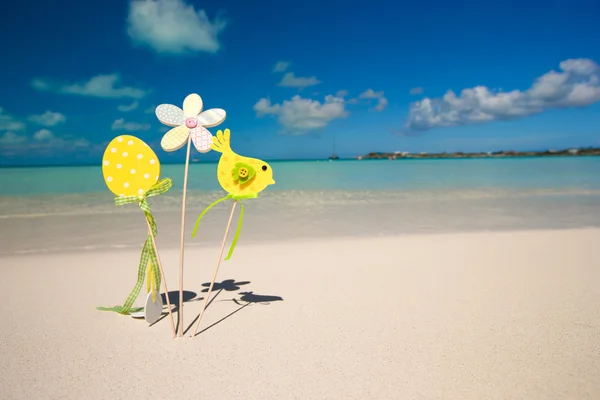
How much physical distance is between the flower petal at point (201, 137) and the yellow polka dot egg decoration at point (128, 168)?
28 cm

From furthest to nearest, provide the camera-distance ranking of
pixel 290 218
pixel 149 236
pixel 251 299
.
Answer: pixel 290 218 → pixel 251 299 → pixel 149 236

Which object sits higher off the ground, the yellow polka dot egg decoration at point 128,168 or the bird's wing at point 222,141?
the bird's wing at point 222,141

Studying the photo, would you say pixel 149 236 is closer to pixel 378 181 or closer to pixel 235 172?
pixel 235 172

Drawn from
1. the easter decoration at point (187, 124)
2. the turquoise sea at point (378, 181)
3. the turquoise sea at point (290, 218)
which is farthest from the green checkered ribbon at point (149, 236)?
the turquoise sea at point (378, 181)

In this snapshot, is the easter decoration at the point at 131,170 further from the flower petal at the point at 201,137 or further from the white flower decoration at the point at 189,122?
the flower petal at the point at 201,137

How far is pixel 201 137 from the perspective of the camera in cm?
244

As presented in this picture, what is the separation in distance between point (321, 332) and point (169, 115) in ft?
5.67

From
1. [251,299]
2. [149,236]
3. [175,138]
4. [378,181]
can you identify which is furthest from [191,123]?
[378,181]

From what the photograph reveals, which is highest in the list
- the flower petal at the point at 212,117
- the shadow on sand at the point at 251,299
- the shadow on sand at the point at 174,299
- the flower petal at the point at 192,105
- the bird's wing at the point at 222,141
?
the flower petal at the point at 192,105

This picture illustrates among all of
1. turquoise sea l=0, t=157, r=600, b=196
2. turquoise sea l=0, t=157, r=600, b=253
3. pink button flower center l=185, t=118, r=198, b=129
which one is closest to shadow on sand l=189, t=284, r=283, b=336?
pink button flower center l=185, t=118, r=198, b=129

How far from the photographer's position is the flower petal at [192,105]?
8.19ft

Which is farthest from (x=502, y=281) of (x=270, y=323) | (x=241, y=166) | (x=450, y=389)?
(x=241, y=166)

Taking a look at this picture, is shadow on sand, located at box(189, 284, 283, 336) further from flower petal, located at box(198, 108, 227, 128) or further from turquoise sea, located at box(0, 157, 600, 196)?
turquoise sea, located at box(0, 157, 600, 196)

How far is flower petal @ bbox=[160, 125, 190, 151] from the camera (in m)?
2.39
